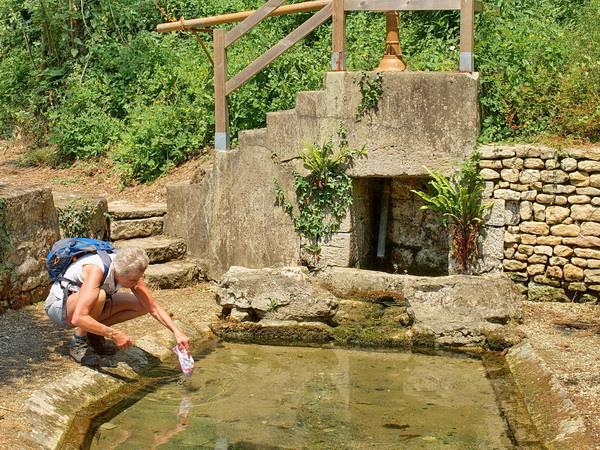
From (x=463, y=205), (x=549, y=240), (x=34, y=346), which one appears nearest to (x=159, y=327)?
(x=34, y=346)

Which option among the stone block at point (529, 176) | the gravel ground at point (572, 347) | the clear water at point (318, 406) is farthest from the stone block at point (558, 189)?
the clear water at point (318, 406)

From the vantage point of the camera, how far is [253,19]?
10.6 meters

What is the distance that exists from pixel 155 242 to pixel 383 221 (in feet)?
8.49

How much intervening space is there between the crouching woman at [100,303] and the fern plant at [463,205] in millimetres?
3535

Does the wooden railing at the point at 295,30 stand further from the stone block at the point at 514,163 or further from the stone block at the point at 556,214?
the stone block at the point at 556,214

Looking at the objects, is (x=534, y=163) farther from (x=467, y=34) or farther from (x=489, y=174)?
(x=467, y=34)

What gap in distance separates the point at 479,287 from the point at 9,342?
4.23 m

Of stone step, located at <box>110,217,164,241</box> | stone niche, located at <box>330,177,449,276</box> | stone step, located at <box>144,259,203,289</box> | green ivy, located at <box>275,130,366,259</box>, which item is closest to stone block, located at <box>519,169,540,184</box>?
stone niche, located at <box>330,177,449,276</box>

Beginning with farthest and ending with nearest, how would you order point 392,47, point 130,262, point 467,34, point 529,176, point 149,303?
1. point 392,47
2. point 467,34
3. point 529,176
4. point 149,303
5. point 130,262

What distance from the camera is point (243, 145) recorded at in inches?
417

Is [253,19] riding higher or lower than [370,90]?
higher

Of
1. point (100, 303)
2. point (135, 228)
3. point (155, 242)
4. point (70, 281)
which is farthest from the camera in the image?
point (135, 228)

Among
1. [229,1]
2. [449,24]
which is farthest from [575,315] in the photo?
[229,1]

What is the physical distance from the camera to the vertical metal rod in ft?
36.2
